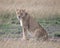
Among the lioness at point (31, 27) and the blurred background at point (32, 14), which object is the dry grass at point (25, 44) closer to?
the lioness at point (31, 27)

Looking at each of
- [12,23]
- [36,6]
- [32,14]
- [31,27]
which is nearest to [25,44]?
[31,27]

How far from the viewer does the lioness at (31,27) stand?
6402mm

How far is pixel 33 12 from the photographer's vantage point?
29.7ft

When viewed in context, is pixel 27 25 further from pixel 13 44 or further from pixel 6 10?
pixel 6 10

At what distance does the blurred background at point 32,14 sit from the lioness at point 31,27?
24cm

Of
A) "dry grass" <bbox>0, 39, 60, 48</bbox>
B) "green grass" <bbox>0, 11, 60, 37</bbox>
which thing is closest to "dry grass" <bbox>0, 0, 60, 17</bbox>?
"green grass" <bbox>0, 11, 60, 37</bbox>

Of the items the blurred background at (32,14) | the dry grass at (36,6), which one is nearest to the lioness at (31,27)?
the blurred background at (32,14)

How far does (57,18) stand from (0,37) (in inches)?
89.1

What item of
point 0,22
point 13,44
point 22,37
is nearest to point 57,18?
point 0,22

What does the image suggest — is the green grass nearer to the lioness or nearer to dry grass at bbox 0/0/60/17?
the lioness

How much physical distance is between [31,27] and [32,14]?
7.62ft

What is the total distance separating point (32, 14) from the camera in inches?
352

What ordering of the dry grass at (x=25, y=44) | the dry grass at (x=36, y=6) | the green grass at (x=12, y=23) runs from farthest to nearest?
the dry grass at (x=36, y=6)
the green grass at (x=12, y=23)
the dry grass at (x=25, y=44)

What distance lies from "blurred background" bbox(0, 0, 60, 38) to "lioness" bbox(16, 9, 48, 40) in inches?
9.4
